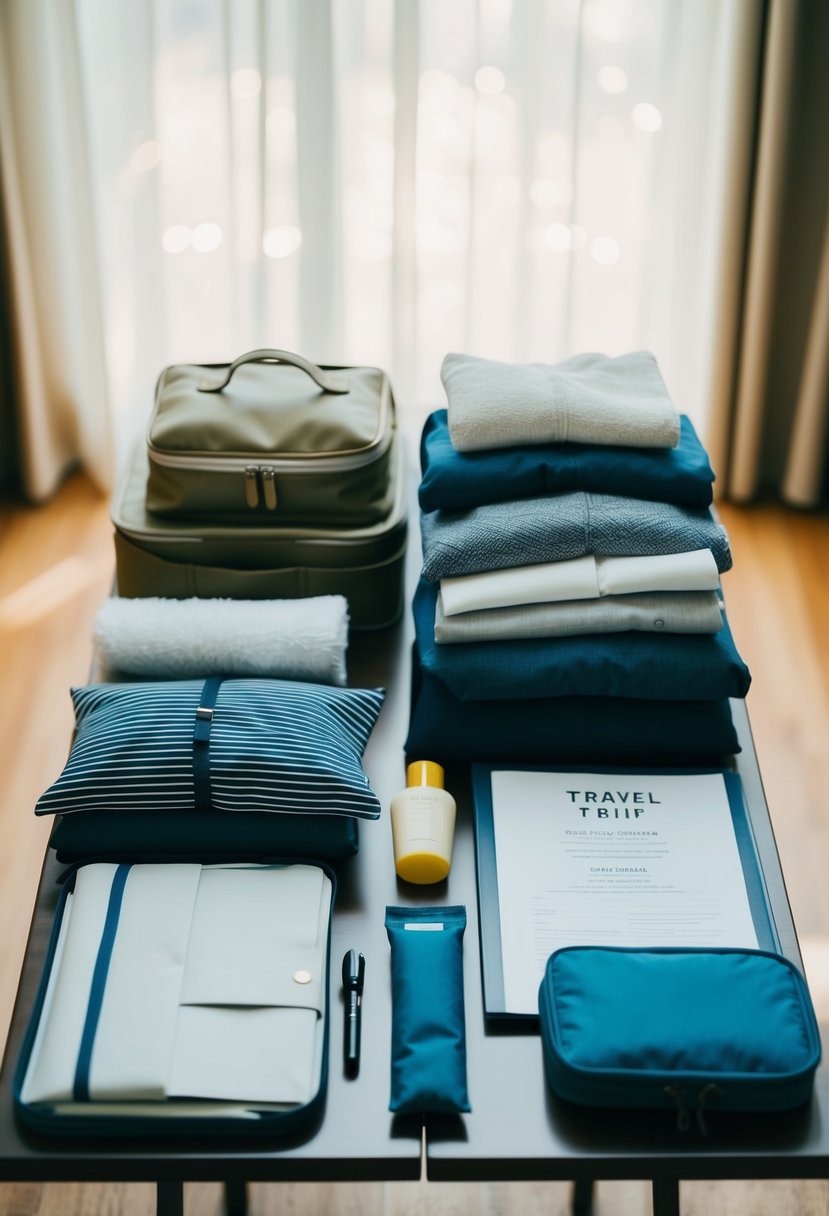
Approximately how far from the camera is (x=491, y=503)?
1.33 m

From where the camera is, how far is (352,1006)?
105cm

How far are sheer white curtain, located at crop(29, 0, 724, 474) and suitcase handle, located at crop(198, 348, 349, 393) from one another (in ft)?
3.44

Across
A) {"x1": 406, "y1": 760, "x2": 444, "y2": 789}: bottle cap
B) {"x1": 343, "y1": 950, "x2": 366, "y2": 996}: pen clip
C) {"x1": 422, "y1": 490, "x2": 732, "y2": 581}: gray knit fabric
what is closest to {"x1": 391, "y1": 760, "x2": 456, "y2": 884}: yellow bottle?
{"x1": 406, "y1": 760, "x2": 444, "y2": 789}: bottle cap

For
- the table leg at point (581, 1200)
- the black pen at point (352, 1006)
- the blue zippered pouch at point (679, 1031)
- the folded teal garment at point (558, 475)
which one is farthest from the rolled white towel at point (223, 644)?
the table leg at point (581, 1200)

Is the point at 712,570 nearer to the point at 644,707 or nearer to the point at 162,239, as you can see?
the point at 644,707

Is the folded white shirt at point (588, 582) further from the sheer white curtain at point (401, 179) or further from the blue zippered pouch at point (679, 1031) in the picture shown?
the sheer white curtain at point (401, 179)

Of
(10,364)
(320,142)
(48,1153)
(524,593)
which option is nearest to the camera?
(48,1153)

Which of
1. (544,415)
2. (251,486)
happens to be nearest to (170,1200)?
(251,486)

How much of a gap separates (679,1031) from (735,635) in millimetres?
1502

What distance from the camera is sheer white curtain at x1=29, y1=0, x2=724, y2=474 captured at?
2.30 metres

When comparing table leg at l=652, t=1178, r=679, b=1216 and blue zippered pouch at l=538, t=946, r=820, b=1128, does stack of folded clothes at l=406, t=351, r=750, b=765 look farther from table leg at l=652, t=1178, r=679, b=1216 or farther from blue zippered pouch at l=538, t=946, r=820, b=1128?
table leg at l=652, t=1178, r=679, b=1216

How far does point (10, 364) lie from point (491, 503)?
1620 millimetres

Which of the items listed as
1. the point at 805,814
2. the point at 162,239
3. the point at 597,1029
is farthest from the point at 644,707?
the point at 162,239

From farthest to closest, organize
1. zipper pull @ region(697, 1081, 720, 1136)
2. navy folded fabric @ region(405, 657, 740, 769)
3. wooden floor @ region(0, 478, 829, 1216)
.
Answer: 1. wooden floor @ region(0, 478, 829, 1216)
2. navy folded fabric @ region(405, 657, 740, 769)
3. zipper pull @ region(697, 1081, 720, 1136)
